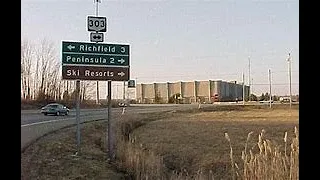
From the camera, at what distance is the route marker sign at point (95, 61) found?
7.26 meters

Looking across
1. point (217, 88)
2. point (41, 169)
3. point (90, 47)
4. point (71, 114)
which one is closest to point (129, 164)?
point (41, 169)

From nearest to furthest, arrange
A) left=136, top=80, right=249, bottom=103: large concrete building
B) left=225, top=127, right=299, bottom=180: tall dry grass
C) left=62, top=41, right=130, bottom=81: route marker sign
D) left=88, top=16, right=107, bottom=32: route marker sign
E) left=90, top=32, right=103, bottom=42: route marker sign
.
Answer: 1. left=225, top=127, right=299, bottom=180: tall dry grass
2. left=88, top=16, right=107, bottom=32: route marker sign
3. left=90, top=32, right=103, bottom=42: route marker sign
4. left=62, top=41, right=130, bottom=81: route marker sign
5. left=136, top=80, right=249, bottom=103: large concrete building

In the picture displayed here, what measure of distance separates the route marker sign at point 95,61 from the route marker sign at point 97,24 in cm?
30

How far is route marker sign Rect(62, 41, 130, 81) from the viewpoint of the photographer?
286 inches

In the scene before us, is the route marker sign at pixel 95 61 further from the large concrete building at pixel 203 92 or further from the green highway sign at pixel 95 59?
the large concrete building at pixel 203 92

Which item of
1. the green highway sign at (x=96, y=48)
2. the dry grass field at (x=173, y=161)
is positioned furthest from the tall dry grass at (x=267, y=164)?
the green highway sign at (x=96, y=48)

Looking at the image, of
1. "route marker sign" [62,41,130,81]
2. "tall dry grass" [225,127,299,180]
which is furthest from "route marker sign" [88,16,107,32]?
"tall dry grass" [225,127,299,180]

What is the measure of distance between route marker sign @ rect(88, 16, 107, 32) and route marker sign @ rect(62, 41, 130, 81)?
0.98 feet

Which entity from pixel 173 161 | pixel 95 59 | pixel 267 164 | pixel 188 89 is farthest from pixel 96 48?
pixel 188 89

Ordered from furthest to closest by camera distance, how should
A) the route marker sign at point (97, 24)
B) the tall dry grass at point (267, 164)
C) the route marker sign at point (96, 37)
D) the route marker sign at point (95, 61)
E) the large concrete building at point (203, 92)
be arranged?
the large concrete building at point (203, 92), the route marker sign at point (95, 61), the route marker sign at point (96, 37), the route marker sign at point (97, 24), the tall dry grass at point (267, 164)

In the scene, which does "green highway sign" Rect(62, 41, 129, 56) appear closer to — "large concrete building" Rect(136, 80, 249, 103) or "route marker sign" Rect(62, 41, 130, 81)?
"route marker sign" Rect(62, 41, 130, 81)

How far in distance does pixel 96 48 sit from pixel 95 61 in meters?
0.21
